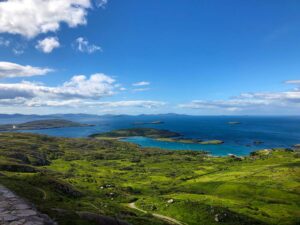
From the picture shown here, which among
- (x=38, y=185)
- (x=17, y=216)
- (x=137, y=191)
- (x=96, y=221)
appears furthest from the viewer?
(x=137, y=191)

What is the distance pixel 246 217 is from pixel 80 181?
70.7 m

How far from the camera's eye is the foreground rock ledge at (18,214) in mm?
18908

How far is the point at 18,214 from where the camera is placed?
20188 mm

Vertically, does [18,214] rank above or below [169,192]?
above

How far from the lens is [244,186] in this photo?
120062mm

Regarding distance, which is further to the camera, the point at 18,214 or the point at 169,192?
the point at 169,192

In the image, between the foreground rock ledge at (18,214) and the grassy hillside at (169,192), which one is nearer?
the foreground rock ledge at (18,214)

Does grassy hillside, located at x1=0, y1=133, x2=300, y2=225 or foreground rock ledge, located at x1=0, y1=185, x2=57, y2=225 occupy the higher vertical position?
foreground rock ledge, located at x1=0, y1=185, x2=57, y2=225

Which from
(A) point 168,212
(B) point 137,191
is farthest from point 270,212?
(B) point 137,191

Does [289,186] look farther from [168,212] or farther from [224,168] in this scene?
[168,212]

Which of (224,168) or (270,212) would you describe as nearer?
(270,212)

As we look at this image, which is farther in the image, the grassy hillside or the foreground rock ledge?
the grassy hillside

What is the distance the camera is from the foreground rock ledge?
1891 cm

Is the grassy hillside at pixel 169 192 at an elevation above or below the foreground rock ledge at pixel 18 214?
below
